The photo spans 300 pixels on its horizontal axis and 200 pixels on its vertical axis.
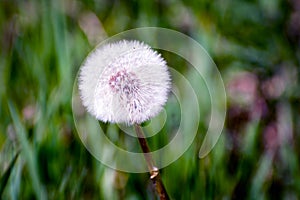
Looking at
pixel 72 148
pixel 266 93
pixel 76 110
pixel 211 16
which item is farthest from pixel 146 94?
pixel 211 16

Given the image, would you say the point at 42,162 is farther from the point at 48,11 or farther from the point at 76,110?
the point at 48,11

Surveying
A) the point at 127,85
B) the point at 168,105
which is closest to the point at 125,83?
the point at 127,85

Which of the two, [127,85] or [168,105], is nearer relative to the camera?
[127,85]

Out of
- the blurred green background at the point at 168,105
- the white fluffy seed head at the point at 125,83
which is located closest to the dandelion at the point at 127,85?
the white fluffy seed head at the point at 125,83

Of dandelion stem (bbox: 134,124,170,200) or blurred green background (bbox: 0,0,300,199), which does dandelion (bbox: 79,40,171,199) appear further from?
blurred green background (bbox: 0,0,300,199)

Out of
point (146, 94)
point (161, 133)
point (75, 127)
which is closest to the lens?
point (146, 94)

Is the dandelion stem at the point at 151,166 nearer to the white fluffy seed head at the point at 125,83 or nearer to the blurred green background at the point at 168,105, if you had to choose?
the white fluffy seed head at the point at 125,83

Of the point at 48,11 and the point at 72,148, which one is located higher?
the point at 48,11

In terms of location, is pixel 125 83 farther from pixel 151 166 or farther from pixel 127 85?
pixel 151 166
